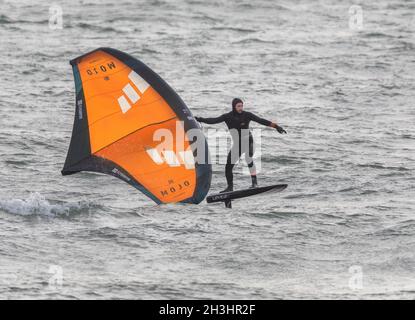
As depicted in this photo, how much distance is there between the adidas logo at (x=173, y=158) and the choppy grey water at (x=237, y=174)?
1678mm

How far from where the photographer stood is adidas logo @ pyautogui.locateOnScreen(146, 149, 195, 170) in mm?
23027

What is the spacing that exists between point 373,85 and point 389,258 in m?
18.7

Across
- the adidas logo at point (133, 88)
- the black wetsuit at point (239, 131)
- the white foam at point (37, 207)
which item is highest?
the adidas logo at point (133, 88)

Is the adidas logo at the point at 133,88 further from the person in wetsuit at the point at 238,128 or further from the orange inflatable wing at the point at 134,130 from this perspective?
the person in wetsuit at the point at 238,128

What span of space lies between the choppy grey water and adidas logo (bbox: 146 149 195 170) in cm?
168

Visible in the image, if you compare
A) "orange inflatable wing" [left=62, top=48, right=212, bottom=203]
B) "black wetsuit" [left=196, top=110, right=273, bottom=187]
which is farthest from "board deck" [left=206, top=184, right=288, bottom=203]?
"black wetsuit" [left=196, top=110, right=273, bottom=187]

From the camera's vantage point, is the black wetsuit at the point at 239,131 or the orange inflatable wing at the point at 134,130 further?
the orange inflatable wing at the point at 134,130

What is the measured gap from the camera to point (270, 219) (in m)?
25.3

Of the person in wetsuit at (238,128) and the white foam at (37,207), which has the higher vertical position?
the person in wetsuit at (238,128)

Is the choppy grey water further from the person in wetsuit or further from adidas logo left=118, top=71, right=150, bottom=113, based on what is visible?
adidas logo left=118, top=71, right=150, bottom=113

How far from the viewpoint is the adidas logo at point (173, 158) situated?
23027mm

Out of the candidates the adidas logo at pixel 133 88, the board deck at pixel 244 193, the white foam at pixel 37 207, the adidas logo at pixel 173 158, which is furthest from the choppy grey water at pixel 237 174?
the adidas logo at pixel 133 88

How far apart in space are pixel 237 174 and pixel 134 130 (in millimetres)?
6637
